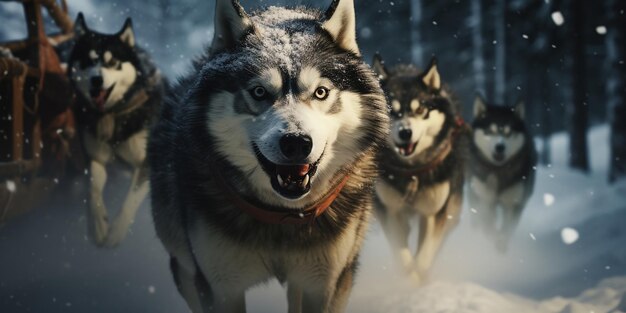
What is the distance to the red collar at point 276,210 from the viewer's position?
2201mm

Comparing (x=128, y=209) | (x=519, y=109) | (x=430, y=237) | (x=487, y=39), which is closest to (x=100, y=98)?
(x=128, y=209)

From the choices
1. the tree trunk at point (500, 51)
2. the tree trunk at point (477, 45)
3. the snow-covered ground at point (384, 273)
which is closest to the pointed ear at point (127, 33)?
the snow-covered ground at point (384, 273)

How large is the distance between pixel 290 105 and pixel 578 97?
6573 mm

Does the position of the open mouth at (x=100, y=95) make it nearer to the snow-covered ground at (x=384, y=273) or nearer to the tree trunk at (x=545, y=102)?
the snow-covered ground at (x=384, y=273)

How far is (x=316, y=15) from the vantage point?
262 centimetres

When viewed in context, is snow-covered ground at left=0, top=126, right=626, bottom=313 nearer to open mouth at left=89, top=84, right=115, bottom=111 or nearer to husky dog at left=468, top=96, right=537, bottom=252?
husky dog at left=468, top=96, right=537, bottom=252

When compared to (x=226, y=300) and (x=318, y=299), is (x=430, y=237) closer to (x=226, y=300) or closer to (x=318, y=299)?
(x=318, y=299)

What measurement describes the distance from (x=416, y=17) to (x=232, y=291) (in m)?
4.45

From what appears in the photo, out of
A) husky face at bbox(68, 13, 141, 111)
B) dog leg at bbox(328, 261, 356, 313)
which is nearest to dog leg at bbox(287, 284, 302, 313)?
dog leg at bbox(328, 261, 356, 313)

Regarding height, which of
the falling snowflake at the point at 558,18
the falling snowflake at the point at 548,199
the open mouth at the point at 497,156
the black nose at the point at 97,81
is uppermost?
the falling snowflake at the point at 558,18

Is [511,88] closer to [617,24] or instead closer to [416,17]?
[617,24]

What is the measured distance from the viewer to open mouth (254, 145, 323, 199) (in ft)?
6.29

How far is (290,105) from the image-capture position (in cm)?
194

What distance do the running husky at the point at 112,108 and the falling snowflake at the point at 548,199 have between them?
4.02m
